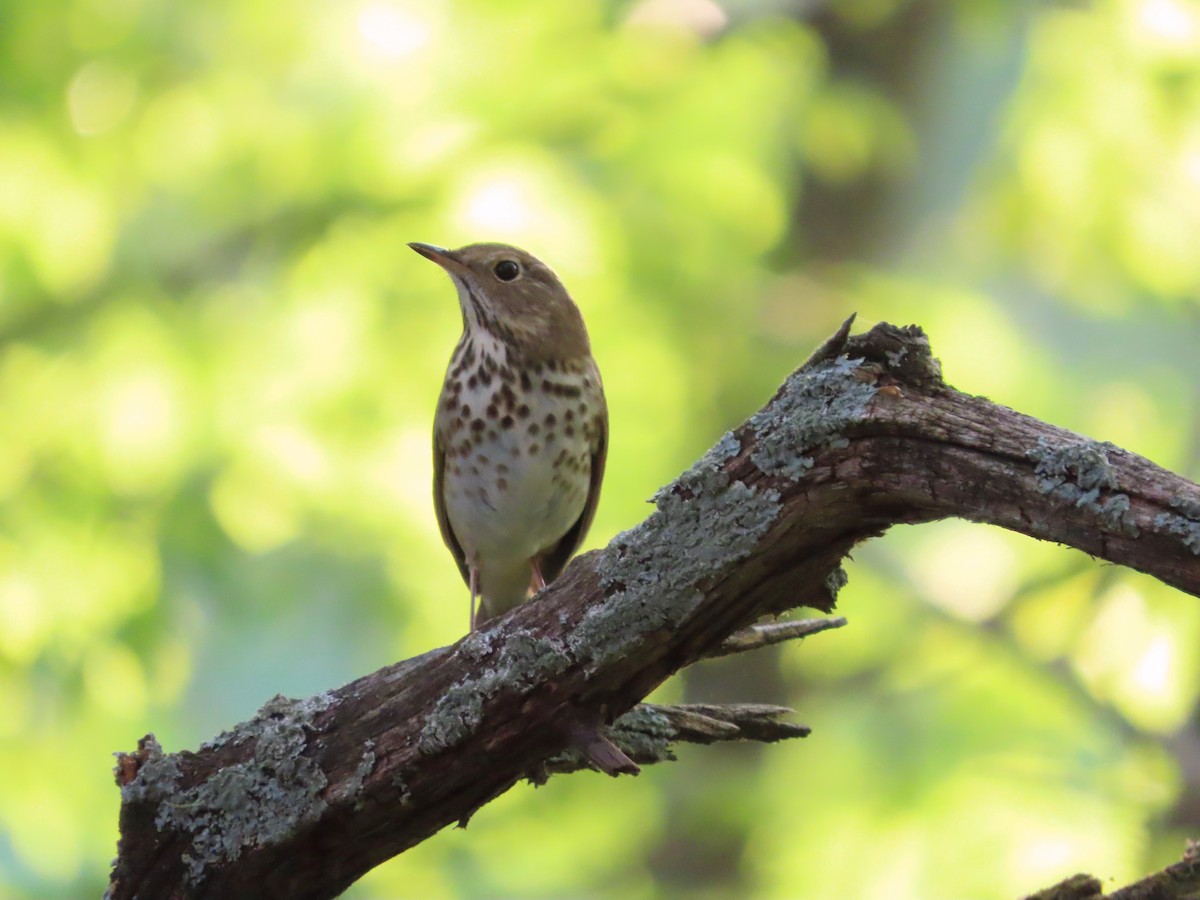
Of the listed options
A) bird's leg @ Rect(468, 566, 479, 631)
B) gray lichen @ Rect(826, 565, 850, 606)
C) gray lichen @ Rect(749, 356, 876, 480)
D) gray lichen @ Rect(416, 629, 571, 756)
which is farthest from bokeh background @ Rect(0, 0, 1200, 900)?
gray lichen @ Rect(749, 356, 876, 480)

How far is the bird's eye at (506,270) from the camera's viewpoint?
13.5 ft

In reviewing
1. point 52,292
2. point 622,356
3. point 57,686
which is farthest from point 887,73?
point 57,686

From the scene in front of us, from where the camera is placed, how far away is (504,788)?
8.58 ft

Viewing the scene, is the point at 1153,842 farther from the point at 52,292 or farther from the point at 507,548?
the point at 52,292

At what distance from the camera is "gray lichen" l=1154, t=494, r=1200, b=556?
198 cm

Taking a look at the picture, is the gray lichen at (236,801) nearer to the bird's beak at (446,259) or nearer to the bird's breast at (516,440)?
the bird's breast at (516,440)

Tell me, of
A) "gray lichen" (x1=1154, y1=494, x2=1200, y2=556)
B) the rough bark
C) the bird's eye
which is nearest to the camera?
"gray lichen" (x1=1154, y1=494, x2=1200, y2=556)

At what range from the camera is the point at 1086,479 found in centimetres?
209

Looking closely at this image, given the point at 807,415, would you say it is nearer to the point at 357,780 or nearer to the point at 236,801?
the point at 357,780

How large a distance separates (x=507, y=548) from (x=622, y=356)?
2567 mm

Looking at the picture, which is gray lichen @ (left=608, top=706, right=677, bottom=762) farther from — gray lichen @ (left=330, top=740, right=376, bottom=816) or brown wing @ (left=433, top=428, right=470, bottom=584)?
brown wing @ (left=433, top=428, right=470, bottom=584)

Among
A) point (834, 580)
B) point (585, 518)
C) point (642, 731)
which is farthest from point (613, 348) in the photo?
point (834, 580)

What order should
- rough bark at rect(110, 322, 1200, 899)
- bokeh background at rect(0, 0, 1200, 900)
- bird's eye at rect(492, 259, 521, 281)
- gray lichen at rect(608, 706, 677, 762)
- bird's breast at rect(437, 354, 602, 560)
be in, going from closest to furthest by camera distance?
rough bark at rect(110, 322, 1200, 899) → gray lichen at rect(608, 706, 677, 762) → bird's breast at rect(437, 354, 602, 560) → bird's eye at rect(492, 259, 521, 281) → bokeh background at rect(0, 0, 1200, 900)

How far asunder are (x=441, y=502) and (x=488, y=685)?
1847 millimetres
